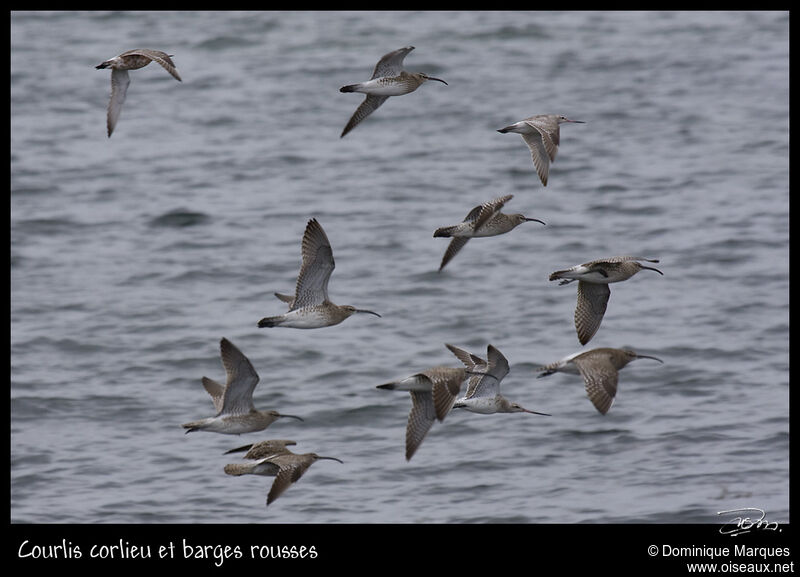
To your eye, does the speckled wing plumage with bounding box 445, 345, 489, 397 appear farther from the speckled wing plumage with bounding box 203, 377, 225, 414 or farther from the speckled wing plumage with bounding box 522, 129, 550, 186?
the speckled wing plumage with bounding box 203, 377, 225, 414

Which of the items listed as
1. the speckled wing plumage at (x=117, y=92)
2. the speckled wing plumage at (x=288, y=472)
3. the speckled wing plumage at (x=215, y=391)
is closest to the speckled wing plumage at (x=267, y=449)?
the speckled wing plumage at (x=288, y=472)

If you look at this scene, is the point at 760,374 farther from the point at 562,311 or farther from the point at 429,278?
the point at 429,278

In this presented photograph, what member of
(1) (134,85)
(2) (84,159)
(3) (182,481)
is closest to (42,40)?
(1) (134,85)

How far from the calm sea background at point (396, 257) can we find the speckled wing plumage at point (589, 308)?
81.8 inches

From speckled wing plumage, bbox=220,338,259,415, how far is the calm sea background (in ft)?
6.21

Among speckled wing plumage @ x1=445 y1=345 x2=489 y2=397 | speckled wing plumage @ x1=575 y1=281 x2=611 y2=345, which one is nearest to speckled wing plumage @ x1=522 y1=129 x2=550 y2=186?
speckled wing plumage @ x1=575 y1=281 x2=611 y2=345

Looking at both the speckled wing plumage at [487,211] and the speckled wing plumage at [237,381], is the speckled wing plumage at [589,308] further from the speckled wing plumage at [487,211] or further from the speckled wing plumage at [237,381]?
the speckled wing plumage at [237,381]

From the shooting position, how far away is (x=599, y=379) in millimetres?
9391

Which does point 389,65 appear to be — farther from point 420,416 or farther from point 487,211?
point 420,416

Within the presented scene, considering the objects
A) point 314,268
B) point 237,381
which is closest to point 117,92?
point 314,268

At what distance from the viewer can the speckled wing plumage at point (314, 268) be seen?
32.5 feet

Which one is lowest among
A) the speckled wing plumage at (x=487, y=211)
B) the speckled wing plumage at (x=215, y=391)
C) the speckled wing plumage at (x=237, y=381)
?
the speckled wing plumage at (x=215, y=391)

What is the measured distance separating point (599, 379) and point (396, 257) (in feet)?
31.0

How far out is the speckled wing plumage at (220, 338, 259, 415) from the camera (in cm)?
976
